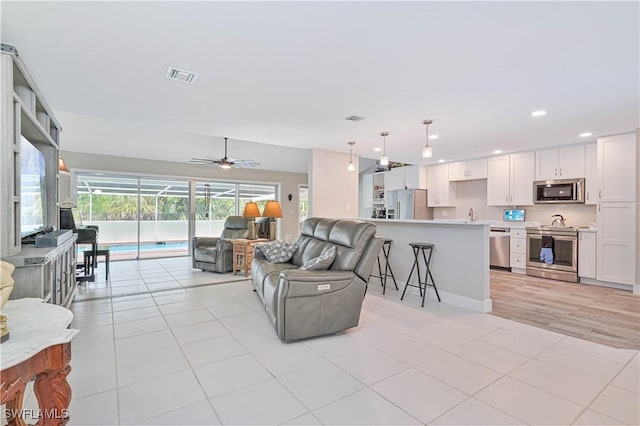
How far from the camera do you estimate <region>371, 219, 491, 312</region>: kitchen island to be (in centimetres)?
359

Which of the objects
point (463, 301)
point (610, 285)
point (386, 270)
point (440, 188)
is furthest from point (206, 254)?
point (610, 285)

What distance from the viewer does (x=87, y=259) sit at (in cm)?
473

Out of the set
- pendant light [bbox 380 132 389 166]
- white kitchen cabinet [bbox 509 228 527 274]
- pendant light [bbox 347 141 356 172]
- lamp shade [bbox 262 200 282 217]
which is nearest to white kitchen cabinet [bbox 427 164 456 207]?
white kitchen cabinet [bbox 509 228 527 274]

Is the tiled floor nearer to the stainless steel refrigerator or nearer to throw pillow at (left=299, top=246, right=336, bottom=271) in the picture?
throw pillow at (left=299, top=246, right=336, bottom=271)

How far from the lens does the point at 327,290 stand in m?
2.76

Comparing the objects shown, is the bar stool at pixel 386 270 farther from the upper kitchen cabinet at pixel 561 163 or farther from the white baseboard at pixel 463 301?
the upper kitchen cabinet at pixel 561 163

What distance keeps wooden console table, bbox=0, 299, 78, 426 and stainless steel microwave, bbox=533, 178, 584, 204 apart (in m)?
6.65

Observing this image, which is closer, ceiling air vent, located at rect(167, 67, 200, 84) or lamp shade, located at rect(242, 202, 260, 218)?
ceiling air vent, located at rect(167, 67, 200, 84)

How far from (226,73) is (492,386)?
314 cm

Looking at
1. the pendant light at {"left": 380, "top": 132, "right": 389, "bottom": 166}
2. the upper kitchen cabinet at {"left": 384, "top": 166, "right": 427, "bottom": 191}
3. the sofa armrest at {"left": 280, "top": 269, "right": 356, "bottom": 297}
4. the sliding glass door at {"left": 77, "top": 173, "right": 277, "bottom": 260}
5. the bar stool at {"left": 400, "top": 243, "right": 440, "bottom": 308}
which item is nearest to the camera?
the sofa armrest at {"left": 280, "top": 269, "right": 356, "bottom": 297}

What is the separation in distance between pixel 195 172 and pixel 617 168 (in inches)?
326

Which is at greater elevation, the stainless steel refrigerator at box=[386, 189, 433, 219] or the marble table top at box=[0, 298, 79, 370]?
the stainless steel refrigerator at box=[386, 189, 433, 219]

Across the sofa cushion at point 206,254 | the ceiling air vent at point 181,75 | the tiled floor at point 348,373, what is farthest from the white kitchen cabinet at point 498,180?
the ceiling air vent at point 181,75

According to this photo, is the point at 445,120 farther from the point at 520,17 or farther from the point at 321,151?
the point at 321,151
